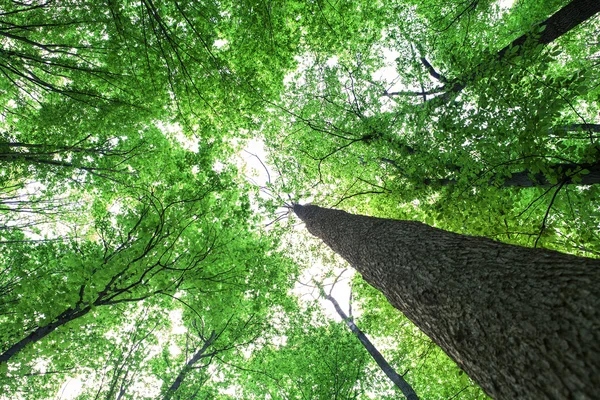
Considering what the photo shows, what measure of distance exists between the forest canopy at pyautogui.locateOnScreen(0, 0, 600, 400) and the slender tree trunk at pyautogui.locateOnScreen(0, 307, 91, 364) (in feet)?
0.07

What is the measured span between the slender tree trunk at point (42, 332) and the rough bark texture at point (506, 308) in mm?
3727

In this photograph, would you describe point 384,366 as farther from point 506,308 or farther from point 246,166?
point 246,166

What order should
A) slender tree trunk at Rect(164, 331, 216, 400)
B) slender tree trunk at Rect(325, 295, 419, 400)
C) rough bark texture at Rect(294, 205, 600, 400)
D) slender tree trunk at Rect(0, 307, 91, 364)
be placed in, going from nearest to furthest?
rough bark texture at Rect(294, 205, 600, 400) < slender tree trunk at Rect(0, 307, 91, 364) < slender tree trunk at Rect(325, 295, 419, 400) < slender tree trunk at Rect(164, 331, 216, 400)

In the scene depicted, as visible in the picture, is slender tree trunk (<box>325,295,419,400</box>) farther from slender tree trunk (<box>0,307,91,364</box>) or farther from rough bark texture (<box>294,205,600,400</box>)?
slender tree trunk (<box>0,307,91,364</box>)

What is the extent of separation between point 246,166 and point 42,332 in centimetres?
800

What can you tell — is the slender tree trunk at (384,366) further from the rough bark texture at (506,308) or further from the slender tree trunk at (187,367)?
the rough bark texture at (506,308)

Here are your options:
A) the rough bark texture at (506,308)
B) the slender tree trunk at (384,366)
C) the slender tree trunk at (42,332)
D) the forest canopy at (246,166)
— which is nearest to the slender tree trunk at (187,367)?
the forest canopy at (246,166)

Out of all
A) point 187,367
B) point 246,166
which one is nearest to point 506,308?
point 187,367

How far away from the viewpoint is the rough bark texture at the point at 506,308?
3.86 ft

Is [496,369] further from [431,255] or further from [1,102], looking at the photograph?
[1,102]

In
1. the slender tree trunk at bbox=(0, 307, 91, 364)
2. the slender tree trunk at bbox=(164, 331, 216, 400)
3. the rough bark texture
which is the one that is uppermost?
the slender tree trunk at bbox=(164, 331, 216, 400)

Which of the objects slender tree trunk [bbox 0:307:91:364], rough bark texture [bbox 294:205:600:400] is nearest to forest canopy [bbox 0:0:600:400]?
slender tree trunk [bbox 0:307:91:364]

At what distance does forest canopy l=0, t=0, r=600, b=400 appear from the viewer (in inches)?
132

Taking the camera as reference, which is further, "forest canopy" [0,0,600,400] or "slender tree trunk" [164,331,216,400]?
"slender tree trunk" [164,331,216,400]
